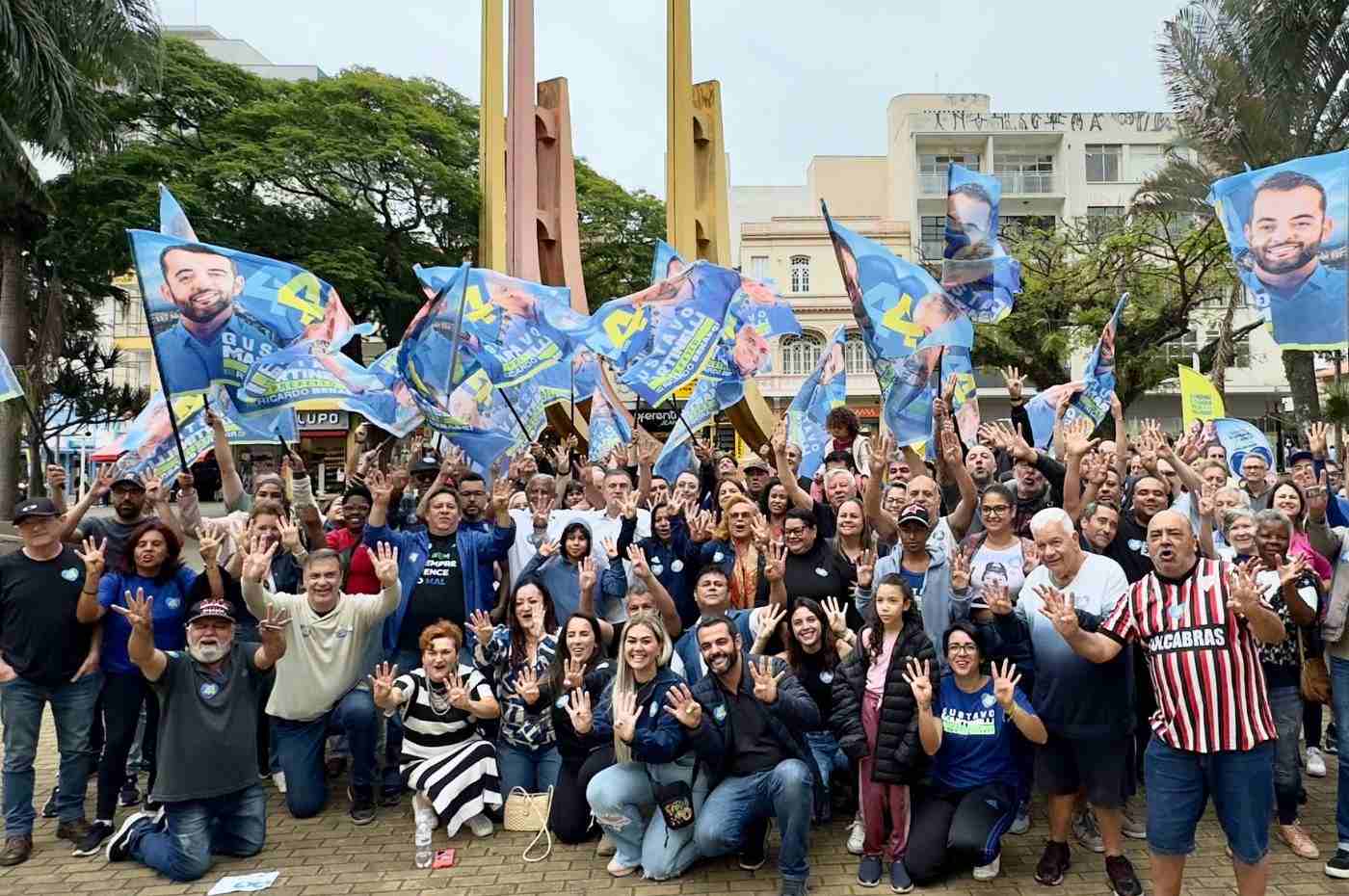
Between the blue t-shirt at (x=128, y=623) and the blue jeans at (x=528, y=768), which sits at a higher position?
the blue t-shirt at (x=128, y=623)

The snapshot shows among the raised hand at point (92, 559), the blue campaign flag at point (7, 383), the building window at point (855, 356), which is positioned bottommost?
the raised hand at point (92, 559)

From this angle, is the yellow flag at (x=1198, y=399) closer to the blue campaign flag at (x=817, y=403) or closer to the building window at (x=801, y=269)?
the blue campaign flag at (x=817, y=403)

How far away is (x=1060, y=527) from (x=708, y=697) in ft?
6.22

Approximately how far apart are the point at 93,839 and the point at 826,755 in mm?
4053

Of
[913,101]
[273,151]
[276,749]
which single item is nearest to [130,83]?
[273,151]

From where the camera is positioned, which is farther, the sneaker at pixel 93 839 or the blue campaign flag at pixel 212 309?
the blue campaign flag at pixel 212 309

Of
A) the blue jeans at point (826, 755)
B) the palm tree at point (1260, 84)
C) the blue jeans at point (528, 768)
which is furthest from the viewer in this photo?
the palm tree at point (1260, 84)

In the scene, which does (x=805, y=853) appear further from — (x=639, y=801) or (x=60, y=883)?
(x=60, y=883)

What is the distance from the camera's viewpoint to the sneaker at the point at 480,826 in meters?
5.62

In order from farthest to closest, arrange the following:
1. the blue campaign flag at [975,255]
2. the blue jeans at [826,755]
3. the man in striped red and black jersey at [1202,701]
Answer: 1. the blue campaign flag at [975,255]
2. the blue jeans at [826,755]
3. the man in striped red and black jersey at [1202,701]

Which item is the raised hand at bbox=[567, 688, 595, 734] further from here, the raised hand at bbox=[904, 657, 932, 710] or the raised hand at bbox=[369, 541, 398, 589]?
the raised hand at bbox=[904, 657, 932, 710]

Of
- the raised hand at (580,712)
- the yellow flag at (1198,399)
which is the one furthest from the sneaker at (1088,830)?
the yellow flag at (1198,399)

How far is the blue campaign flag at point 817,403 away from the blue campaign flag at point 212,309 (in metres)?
5.49

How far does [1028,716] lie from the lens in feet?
15.5
